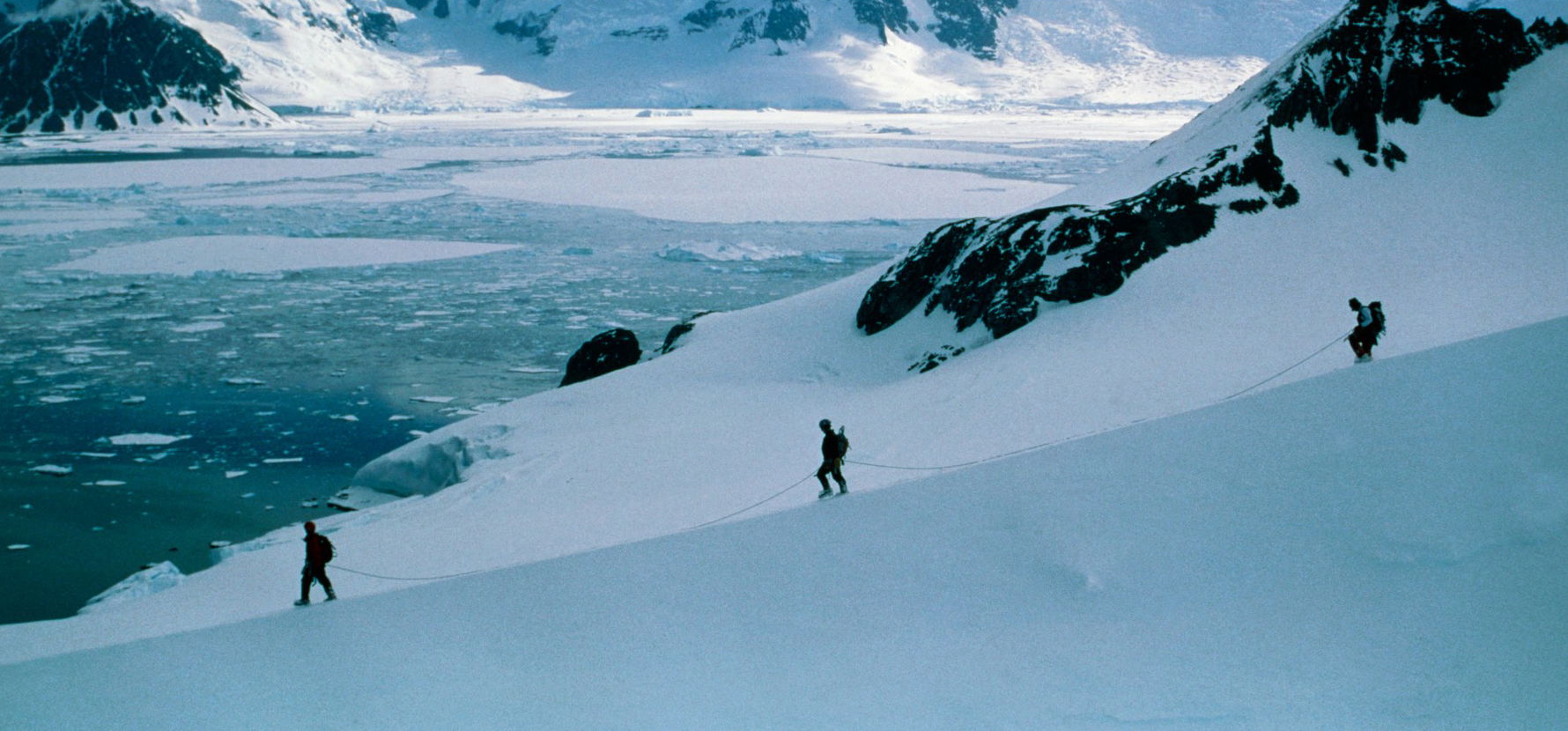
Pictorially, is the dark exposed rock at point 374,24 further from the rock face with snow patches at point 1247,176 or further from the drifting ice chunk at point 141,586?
the drifting ice chunk at point 141,586

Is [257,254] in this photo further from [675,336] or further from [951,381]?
[951,381]

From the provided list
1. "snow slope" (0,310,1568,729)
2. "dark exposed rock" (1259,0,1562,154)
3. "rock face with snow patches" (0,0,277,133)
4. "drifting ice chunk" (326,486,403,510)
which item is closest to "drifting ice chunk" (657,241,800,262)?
"dark exposed rock" (1259,0,1562,154)

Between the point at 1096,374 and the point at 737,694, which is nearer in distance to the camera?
the point at 737,694

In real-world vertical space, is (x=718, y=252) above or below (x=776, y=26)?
below

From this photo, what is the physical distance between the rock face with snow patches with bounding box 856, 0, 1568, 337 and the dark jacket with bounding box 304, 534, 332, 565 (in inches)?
461

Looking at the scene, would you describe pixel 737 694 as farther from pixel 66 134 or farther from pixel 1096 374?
pixel 66 134

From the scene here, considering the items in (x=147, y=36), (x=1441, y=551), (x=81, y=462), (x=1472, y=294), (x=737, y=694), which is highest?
(x=147, y=36)

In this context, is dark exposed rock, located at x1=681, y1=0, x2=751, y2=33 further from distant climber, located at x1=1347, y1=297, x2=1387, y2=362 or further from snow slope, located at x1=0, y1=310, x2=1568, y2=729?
snow slope, located at x1=0, y1=310, x2=1568, y2=729

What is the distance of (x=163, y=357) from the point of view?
2295cm

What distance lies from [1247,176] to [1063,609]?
561 inches

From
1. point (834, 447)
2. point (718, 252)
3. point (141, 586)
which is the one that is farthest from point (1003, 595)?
point (718, 252)

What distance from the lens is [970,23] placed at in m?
171

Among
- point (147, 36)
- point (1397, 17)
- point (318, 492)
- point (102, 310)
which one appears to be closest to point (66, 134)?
point (147, 36)

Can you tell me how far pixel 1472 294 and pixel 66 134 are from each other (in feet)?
374
